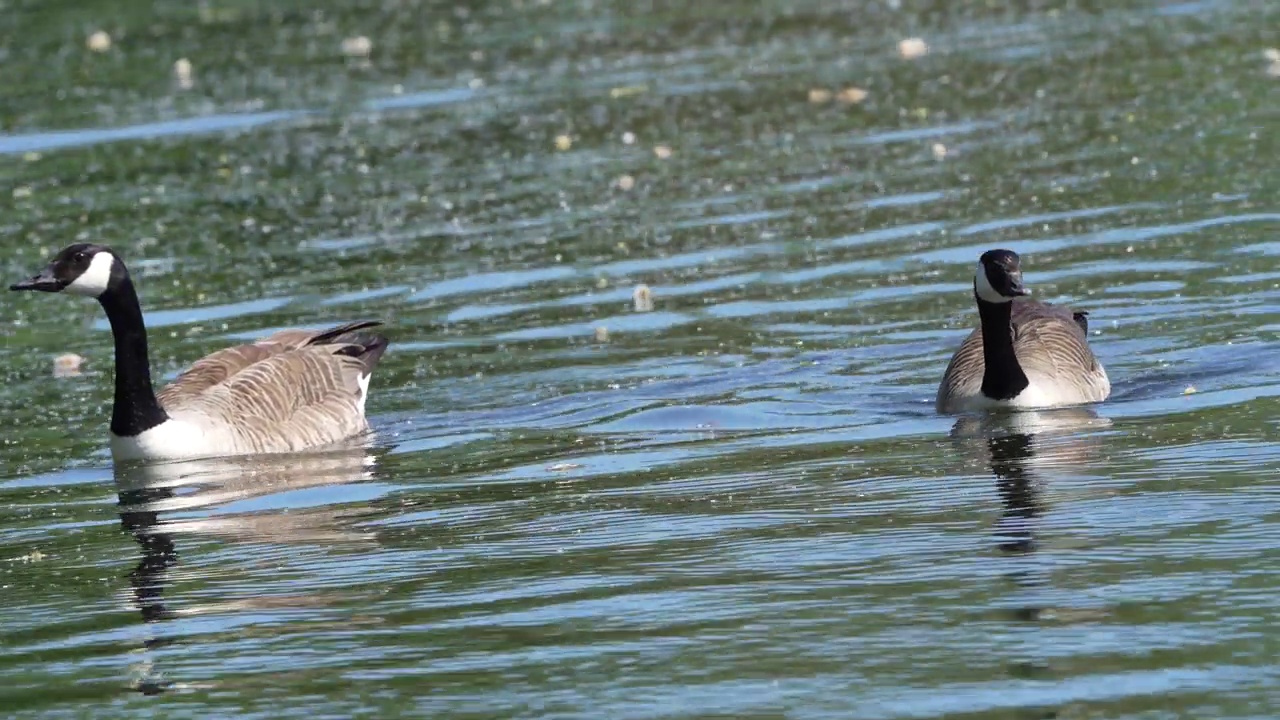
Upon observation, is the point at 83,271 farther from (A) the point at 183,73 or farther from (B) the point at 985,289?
(A) the point at 183,73

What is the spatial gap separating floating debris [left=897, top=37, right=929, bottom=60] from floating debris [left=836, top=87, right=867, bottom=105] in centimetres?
Answer: 174

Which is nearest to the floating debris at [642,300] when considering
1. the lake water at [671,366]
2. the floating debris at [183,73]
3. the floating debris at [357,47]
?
the lake water at [671,366]

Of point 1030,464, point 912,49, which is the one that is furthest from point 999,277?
point 912,49

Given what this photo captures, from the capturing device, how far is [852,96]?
20.9m

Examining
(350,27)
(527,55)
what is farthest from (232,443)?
(350,27)

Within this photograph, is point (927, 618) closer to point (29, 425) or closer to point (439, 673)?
point (439, 673)

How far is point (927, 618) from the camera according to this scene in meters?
7.13

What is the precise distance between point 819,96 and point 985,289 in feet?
31.9

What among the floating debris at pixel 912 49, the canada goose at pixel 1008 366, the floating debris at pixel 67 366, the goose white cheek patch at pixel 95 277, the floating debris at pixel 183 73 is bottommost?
the canada goose at pixel 1008 366

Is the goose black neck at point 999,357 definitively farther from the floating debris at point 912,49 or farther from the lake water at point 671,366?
the floating debris at point 912,49

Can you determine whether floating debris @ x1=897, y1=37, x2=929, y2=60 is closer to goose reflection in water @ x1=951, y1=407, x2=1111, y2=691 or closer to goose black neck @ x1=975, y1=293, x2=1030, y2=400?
goose black neck @ x1=975, y1=293, x2=1030, y2=400

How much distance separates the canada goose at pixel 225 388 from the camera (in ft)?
38.7

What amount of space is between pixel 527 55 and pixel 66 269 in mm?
13542

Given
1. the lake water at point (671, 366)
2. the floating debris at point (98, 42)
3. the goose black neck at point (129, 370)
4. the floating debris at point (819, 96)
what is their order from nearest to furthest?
1. the lake water at point (671, 366)
2. the goose black neck at point (129, 370)
3. the floating debris at point (819, 96)
4. the floating debris at point (98, 42)
